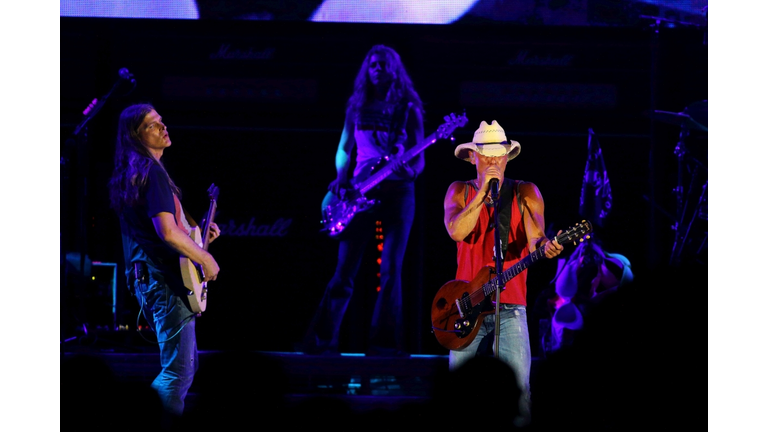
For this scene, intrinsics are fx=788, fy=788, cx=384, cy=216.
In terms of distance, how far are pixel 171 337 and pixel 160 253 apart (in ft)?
1.86

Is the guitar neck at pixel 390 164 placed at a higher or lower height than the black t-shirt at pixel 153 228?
higher

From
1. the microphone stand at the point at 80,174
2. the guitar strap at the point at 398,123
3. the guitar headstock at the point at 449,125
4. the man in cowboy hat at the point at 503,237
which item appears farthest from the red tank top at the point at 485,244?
the microphone stand at the point at 80,174

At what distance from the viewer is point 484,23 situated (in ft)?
18.9

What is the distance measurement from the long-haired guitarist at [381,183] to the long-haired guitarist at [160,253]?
1.15 m

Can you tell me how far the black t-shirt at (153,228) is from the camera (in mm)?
4871

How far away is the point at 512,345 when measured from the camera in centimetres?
447

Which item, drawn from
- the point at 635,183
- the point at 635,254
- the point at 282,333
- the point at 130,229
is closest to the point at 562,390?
the point at 635,254

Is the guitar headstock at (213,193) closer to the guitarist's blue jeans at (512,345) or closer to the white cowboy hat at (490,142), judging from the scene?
the white cowboy hat at (490,142)

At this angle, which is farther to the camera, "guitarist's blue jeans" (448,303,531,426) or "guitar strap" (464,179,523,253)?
"guitar strap" (464,179,523,253)

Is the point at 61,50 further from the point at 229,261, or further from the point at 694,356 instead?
the point at 694,356

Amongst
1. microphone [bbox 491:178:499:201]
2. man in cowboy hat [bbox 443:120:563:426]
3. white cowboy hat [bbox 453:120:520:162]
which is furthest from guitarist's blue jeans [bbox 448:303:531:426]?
white cowboy hat [bbox 453:120:520:162]

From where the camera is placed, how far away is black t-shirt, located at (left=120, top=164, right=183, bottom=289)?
4.87 metres

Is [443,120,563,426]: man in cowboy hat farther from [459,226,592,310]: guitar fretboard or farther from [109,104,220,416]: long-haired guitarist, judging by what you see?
[109,104,220,416]: long-haired guitarist

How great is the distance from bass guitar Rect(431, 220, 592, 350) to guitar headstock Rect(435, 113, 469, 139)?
1378 millimetres
